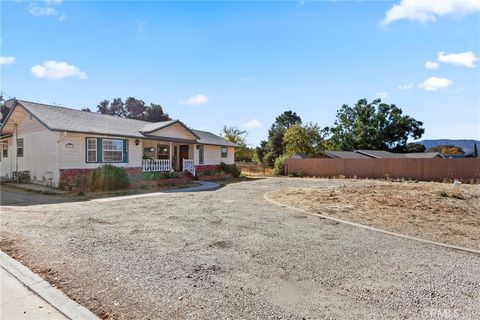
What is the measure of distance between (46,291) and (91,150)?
13219mm

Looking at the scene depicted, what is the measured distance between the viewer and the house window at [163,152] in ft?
68.7

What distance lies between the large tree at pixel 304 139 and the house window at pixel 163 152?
2194cm

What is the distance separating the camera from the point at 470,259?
182 inches

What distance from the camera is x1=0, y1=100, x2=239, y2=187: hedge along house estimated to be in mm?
14078

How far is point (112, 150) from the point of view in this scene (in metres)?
16.0

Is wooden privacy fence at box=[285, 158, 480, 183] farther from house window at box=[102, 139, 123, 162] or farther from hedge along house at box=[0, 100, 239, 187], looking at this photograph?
house window at box=[102, 139, 123, 162]

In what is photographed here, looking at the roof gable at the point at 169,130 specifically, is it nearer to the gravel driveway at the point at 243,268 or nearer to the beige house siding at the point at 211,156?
the beige house siding at the point at 211,156

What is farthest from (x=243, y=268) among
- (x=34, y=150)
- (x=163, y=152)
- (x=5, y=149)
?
(x=5, y=149)

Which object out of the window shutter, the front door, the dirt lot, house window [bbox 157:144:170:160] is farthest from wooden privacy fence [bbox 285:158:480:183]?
the window shutter

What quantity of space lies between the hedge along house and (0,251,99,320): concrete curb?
10892 millimetres

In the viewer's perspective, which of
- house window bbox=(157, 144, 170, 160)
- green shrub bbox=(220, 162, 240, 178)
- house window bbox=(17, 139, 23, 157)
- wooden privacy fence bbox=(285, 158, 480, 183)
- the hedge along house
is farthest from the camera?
green shrub bbox=(220, 162, 240, 178)

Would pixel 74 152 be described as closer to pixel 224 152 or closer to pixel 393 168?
pixel 224 152

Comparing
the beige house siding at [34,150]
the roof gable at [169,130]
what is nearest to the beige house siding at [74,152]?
the beige house siding at [34,150]

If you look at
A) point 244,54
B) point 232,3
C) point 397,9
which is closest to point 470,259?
point 397,9
